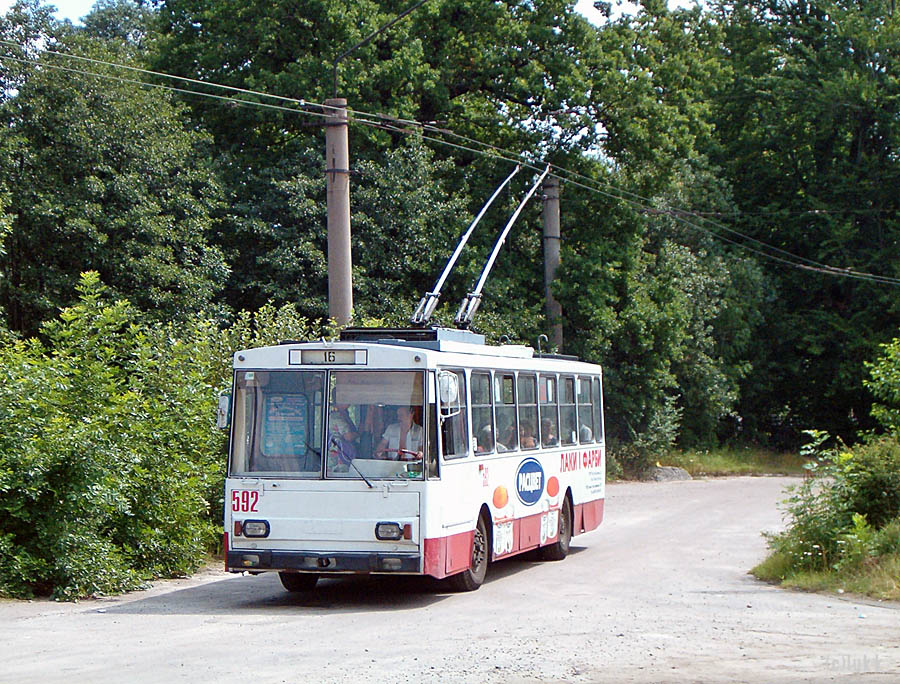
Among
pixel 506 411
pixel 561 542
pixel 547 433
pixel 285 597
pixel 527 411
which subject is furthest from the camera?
pixel 561 542

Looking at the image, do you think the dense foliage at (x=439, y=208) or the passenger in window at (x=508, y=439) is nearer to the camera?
the passenger in window at (x=508, y=439)

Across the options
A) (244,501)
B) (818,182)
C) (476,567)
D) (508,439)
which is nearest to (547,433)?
(508,439)

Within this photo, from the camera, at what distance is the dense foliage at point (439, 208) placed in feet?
53.7

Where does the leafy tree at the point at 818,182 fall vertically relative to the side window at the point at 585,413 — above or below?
above

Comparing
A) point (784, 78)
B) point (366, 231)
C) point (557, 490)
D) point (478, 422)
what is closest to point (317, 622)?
point (478, 422)

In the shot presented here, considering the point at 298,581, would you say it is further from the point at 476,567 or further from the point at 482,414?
the point at 482,414

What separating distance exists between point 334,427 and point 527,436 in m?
4.15

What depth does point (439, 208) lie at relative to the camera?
33688mm

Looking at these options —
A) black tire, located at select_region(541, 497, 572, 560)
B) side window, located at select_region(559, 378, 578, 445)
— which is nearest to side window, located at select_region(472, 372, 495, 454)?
side window, located at select_region(559, 378, 578, 445)

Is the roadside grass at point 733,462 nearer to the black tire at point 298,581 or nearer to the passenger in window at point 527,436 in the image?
the passenger in window at point 527,436

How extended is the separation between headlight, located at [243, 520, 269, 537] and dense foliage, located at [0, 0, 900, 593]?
178 cm

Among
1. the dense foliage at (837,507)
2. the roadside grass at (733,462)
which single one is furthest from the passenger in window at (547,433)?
the roadside grass at (733,462)

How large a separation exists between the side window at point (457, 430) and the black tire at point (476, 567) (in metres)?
1.04

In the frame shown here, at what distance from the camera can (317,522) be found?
12867 millimetres
